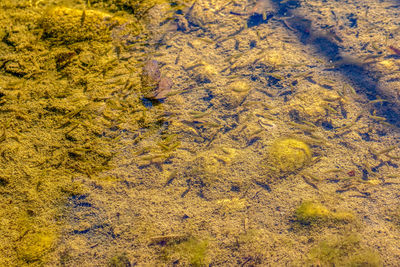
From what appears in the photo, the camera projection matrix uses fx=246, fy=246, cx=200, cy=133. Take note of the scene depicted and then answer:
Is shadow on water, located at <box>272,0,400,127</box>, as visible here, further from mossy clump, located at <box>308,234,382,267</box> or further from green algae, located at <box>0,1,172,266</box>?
green algae, located at <box>0,1,172,266</box>

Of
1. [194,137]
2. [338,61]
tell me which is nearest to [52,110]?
[194,137]

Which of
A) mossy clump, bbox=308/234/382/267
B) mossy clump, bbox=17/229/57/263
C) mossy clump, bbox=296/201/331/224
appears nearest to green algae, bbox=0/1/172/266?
mossy clump, bbox=17/229/57/263

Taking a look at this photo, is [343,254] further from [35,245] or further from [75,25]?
[75,25]

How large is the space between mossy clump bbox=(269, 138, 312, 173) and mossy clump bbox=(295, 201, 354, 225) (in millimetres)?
343

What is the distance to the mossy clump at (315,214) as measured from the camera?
80.3 inches

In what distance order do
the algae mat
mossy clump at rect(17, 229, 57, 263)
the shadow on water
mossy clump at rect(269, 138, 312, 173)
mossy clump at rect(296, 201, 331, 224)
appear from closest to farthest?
mossy clump at rect(17, 229, 57, 263)
the algae mat
mossy clump at rect(296, 201, 331, 224)
mossy clump at rect(269, 138, 312, 173)
the shadow on water

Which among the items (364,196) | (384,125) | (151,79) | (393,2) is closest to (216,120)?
(151,79)

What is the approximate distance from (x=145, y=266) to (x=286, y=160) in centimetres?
149

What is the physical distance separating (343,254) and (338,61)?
2.33 meters

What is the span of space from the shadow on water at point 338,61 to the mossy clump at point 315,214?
1.34 meters

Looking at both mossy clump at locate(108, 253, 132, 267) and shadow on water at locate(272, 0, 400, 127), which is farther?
shadow on water at locate(272, 0, 400, 127)

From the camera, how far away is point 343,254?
1899 mm

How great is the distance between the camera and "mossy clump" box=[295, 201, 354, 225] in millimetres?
2039

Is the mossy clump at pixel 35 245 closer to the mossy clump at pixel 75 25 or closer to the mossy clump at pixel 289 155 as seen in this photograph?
the mossy clump at pixel 289 155
